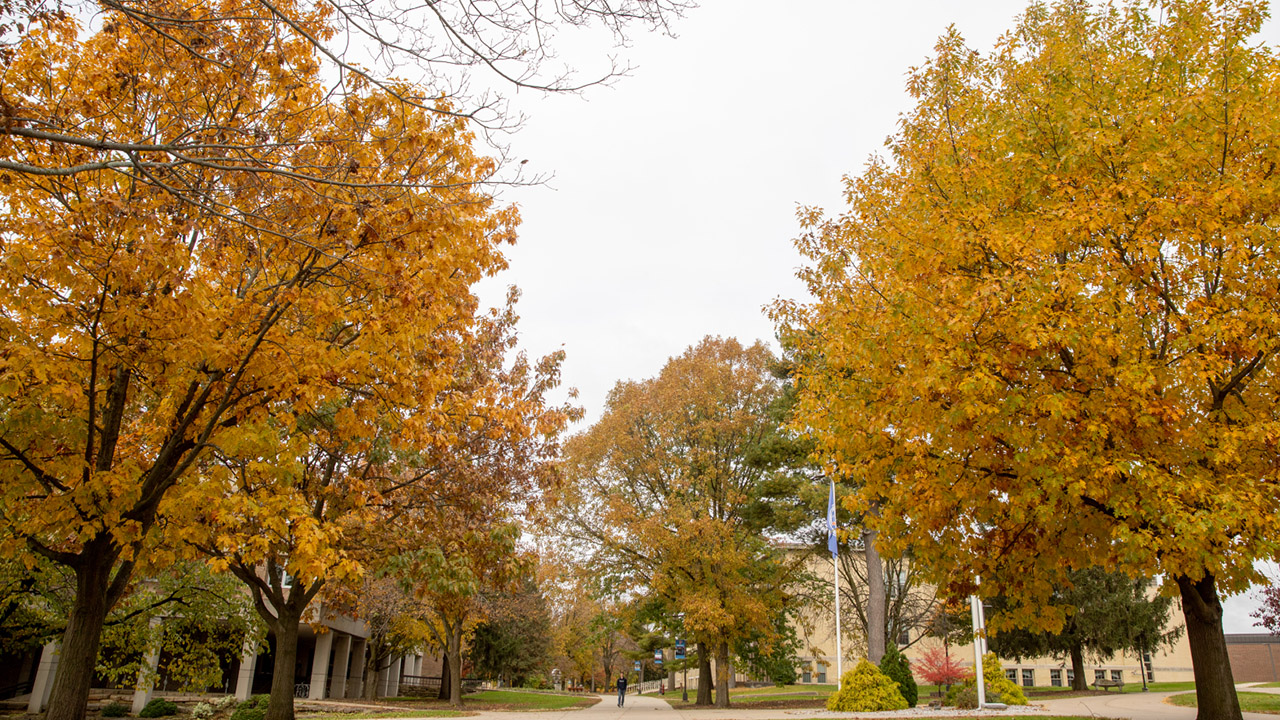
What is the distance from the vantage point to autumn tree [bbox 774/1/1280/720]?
773 centimetres

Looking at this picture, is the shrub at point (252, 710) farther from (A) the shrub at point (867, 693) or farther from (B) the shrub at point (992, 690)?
(B) the shrub at point (992, 690)

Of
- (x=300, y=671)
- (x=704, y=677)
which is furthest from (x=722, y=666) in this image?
(x=300, y=671)

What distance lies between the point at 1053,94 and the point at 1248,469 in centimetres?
500

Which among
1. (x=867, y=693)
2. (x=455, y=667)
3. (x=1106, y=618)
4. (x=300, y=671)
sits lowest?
(x=300, y=671)

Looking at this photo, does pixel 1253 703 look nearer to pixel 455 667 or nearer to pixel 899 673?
pixel 899 673

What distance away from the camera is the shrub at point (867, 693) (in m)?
17.7

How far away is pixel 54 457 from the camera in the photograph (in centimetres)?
704

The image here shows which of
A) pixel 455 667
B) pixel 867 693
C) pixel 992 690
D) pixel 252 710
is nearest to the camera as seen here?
pixel 252 710

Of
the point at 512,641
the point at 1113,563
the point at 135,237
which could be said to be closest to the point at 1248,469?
the point at 1113,563

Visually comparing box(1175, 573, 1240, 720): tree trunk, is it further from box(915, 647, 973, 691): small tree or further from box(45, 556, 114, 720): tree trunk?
box(915, 647, 973, 691): small tree

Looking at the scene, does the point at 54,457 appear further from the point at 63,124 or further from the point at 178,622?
the point at 178,622

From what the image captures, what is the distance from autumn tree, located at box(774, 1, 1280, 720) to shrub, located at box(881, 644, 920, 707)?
10.4m

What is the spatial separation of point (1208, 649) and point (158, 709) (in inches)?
1012

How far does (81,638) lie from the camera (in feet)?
24.5
